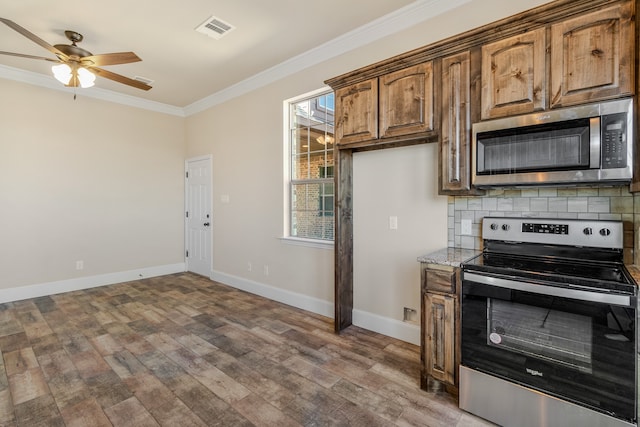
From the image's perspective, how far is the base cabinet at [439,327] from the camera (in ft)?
6.52

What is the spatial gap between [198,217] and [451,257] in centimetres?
459

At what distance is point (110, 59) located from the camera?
114 inches

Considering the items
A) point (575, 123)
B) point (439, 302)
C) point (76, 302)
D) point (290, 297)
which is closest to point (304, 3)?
point (575, 123)

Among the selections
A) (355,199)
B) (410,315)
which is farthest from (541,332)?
(355,199)

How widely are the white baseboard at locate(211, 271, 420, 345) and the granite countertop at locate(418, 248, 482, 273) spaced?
859 millimetres

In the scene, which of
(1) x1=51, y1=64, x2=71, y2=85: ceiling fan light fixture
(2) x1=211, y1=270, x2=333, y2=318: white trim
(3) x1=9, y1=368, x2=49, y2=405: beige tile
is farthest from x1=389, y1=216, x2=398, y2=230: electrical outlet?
(1) x1=51, y1=64, x2=71, y2=85: ceiling fan light fixture

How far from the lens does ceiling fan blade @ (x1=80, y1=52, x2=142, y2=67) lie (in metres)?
2.81

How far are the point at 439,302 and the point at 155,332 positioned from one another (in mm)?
2731

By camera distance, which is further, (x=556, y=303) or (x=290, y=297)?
(x=290, y=297)

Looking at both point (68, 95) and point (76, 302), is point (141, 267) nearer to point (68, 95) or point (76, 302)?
point (76, 302)

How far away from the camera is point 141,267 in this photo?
5234 mm

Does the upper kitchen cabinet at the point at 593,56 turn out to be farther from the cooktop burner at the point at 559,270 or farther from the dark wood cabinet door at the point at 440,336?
the dark wood cabinet door at the point at 440,336

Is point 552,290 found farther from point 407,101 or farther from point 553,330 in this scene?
point 407,101

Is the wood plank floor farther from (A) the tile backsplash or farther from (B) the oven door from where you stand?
(A) the tile backsplash
